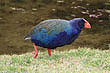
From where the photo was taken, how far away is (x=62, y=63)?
630cm

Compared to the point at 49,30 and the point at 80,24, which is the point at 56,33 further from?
the point at 80,24

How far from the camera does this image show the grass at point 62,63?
5561 millimetres

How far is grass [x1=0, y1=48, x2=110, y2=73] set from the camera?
5561 mm

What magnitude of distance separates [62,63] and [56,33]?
0.66 meters

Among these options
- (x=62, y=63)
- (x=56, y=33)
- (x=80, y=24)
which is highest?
(x=80, y=24)

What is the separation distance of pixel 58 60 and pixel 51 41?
1.68ft

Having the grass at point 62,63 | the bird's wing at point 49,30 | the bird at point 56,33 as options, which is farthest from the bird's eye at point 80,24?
the grass at point 62,63

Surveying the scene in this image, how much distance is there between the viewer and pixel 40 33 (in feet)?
21.0

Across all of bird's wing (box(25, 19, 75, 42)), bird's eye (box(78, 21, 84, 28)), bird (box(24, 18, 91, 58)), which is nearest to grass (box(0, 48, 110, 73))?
bird (box(24, 18, 91, 58))

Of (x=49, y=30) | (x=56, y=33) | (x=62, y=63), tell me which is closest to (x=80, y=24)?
(x=56, y=33)

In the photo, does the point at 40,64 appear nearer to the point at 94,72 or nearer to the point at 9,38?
the point at 94,72

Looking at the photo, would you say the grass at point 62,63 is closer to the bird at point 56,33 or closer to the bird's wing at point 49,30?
the bird at point 56,33

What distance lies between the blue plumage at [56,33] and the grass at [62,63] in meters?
0.43

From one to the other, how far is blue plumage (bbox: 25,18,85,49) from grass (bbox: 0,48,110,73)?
426mm
